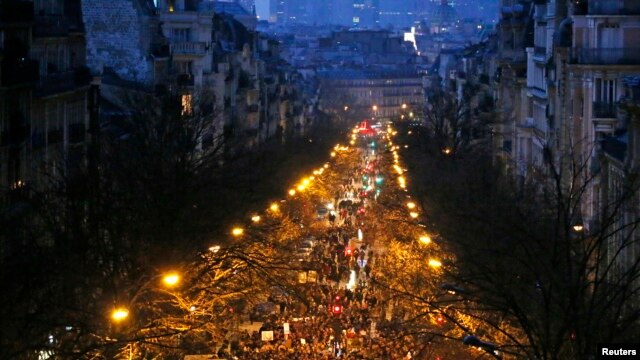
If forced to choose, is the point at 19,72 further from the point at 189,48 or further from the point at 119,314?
the point at 189,48

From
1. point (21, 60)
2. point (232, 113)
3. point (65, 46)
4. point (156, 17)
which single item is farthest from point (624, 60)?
point (232, 113)

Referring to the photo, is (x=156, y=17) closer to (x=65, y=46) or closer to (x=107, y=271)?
(x=65, y=46)

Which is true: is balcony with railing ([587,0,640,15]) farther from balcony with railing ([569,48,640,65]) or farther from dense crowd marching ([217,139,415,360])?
dense crowd marching ([217,139,415,360])

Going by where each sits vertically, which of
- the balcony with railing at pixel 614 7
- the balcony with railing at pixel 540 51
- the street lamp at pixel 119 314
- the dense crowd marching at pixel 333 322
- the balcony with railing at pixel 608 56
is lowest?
the dense crowd marching at pixel 333 322

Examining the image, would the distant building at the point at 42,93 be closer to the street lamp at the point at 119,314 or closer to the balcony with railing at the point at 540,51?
the street lamp at the point at 119,314

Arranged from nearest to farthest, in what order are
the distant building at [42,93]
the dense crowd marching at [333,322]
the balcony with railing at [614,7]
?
the distant building at [42,93] → the dense crowd marching at [333,322] → the balcony with railing at [614,7]

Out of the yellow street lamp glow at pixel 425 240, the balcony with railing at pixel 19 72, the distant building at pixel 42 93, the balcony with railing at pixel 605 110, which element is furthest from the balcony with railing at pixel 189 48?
the balcony with railing at pixel 19 72

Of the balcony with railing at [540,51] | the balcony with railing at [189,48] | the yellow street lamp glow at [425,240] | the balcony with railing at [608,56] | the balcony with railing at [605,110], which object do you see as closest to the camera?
the yellow street lamp glow at [425,240]
